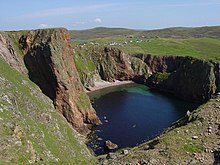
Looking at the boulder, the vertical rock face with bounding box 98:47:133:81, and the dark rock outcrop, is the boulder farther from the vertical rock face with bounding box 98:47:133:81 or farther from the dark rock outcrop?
the vertical rock face with bounding box 98:47:133:81

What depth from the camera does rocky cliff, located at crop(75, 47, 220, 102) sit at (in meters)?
144

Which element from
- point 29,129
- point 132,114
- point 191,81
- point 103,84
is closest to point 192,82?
point 191,81

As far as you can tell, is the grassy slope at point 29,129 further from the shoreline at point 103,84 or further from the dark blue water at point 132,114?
the shoreline at point 103,84

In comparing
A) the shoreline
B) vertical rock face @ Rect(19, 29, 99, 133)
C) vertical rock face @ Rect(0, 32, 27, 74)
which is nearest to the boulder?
vertical rock face @ Rect(19, 29, 99, 133)

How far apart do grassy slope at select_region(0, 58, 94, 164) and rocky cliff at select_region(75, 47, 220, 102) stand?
99.1 m

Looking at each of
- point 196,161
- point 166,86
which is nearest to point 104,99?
point 166,86

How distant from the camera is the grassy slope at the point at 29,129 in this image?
34188 mm

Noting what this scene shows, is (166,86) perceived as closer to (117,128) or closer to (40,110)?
(117,128)

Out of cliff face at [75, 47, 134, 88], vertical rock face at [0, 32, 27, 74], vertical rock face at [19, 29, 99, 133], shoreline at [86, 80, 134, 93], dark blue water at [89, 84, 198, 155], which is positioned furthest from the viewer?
cliff face at [75, 47, 134, 88]

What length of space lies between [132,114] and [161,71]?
3504 inches

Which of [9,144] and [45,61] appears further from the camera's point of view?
[45,61]

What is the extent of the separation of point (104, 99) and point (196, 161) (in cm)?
11275

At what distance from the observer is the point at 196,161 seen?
2797 cm

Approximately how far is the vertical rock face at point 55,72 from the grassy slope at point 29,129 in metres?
30.7
